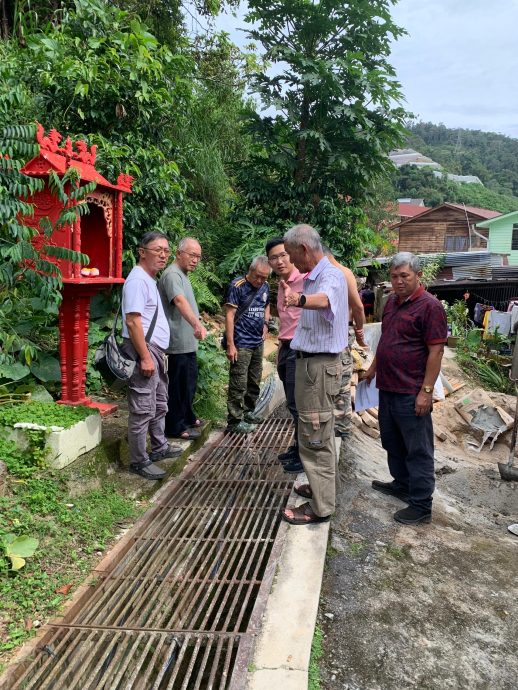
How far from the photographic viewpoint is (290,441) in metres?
5.03

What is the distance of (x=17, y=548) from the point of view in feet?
8.87

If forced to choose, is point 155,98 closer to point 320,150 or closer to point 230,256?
point 230,256

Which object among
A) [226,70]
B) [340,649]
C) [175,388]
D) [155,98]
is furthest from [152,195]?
[226,70]

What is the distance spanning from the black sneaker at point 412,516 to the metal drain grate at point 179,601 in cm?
84

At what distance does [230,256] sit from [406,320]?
6209mm

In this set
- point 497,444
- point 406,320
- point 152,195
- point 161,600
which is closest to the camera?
point 161,600

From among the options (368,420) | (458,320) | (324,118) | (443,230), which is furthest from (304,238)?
(443,230)

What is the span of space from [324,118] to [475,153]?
92.8 metres

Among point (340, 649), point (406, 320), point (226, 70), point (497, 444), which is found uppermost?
point (226, 70)

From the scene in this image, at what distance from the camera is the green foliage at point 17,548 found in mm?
2631

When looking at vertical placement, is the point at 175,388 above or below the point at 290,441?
above

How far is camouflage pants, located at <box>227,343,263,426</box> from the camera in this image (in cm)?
501

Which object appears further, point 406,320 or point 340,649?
point 406,320

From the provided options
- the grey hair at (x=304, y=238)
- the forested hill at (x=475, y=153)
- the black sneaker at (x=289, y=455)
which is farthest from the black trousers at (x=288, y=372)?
the forested hill at (x=475, y=153)
